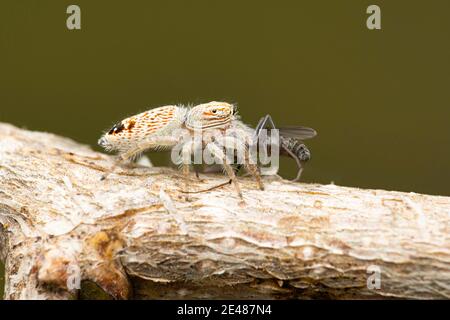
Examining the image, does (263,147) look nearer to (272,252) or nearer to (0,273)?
(272,252)

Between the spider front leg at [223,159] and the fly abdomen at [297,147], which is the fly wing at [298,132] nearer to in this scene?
the fly abdomen at [297,147]

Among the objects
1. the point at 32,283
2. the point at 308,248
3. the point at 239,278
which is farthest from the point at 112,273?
the point at 308,248

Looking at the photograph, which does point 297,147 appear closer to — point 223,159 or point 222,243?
point 223,159

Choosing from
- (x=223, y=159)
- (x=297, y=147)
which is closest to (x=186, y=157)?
(x=223, y=159)

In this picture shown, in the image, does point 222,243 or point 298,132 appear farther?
point 298,132

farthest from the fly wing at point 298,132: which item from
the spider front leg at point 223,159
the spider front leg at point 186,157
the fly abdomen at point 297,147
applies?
the spider front leg at point 186,157

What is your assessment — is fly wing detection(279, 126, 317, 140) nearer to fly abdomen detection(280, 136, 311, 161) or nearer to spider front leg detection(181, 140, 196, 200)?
fly abdomen detection(280, 136, 311, 161)
